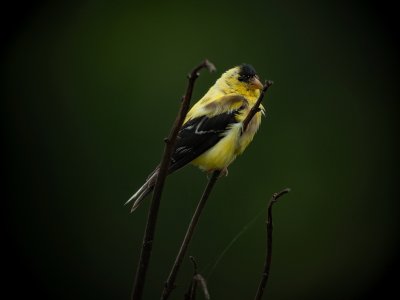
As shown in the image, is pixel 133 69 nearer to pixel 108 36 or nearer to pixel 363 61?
pixel 108 36

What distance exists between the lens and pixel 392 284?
934 cm

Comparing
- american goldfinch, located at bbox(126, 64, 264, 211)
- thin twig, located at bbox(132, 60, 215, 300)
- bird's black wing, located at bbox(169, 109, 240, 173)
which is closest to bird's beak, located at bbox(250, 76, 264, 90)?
american goldfinch, located at bbox(126, 64, 264, 211)

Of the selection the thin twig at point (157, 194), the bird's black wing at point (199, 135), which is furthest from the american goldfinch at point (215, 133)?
the thin twig at point (157, 194)

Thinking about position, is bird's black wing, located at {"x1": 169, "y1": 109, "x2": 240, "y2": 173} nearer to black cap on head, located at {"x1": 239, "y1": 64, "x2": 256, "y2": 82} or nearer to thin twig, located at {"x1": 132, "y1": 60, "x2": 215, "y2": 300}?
black cap on head, located at {"x1": 239, "y1": 64, "x2": 256, "y2": 82}

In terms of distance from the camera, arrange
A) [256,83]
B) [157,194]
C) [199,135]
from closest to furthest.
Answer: [157,194]
[199,135]
[256,83]

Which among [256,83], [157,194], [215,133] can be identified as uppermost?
[157,194]

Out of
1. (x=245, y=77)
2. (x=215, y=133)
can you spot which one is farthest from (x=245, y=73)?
(x=215, y=133)

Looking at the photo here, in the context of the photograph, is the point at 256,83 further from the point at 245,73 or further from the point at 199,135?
the point at 199,135

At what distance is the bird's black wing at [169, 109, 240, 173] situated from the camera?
11.4 feet

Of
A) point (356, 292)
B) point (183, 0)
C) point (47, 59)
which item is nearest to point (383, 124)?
point (356, 292)

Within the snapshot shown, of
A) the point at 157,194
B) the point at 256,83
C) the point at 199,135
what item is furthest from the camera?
the point at 256,83

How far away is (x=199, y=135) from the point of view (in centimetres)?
358

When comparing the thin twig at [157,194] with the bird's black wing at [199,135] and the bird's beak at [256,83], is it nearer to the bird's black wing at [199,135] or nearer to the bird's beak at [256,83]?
the bird's black wing at [199,135]

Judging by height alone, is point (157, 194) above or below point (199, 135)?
above
